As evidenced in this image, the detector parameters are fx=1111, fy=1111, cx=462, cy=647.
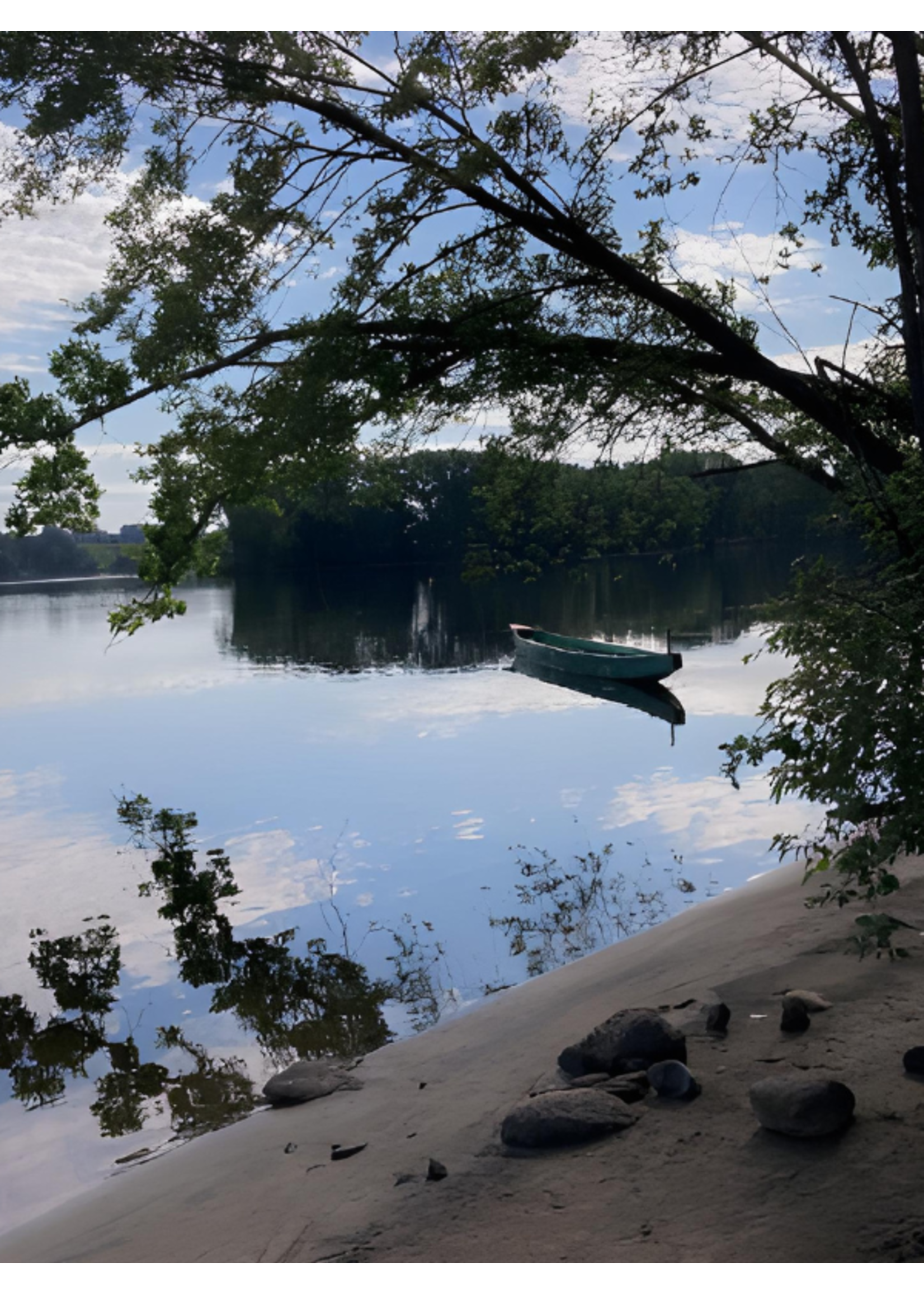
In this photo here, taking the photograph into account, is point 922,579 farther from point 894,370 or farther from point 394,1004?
point 394,1004

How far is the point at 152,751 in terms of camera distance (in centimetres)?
2272

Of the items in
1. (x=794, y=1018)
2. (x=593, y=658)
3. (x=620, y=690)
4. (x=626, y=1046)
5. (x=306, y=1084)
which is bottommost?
(x=306, y=1084)

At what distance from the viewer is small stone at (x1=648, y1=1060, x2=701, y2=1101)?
533 cm

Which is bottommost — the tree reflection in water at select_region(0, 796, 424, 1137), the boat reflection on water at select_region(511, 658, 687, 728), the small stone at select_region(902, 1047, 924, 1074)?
the tree reflection in water at select_region(0, 796, 424, 1137)

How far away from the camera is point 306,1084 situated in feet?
24.4

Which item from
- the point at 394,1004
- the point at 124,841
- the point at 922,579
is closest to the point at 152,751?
the point at 124,841

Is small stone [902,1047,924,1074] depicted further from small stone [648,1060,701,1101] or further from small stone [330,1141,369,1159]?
small stone [330,1141,369,1159]

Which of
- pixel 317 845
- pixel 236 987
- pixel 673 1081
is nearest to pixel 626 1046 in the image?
pixel 673 1081

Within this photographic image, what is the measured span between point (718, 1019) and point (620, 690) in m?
23.1

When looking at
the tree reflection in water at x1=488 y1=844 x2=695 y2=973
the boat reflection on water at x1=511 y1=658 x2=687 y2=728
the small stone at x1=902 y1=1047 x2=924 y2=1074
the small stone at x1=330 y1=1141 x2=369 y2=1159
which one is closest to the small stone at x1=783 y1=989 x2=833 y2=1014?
the small stone at x1=902 y1=1047 x2=924 y2=1074

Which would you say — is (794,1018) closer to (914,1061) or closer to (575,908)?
(914,1061)

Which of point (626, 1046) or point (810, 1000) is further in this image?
point (810, 1000)

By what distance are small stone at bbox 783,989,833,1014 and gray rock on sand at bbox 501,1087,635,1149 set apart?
4.38 feet

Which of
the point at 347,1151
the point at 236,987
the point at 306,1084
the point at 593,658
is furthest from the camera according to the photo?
the point at 593,658
